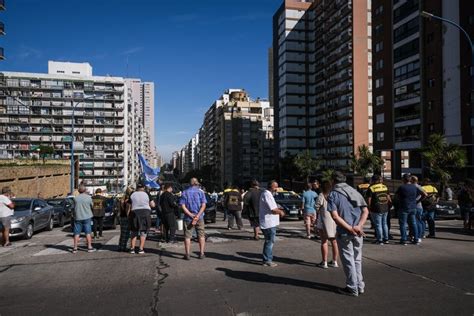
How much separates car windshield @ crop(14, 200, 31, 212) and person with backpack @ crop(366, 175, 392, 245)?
1206cm

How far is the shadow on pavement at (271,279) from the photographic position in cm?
665

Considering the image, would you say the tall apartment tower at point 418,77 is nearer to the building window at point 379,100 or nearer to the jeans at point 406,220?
the building window at point 379,100

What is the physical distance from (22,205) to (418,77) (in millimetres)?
47610

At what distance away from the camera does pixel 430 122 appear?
48.1 metres

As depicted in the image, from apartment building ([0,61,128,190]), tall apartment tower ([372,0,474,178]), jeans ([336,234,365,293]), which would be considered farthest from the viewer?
apartment building ([0,61,128,190])

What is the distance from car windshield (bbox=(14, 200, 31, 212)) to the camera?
14950 millimetres

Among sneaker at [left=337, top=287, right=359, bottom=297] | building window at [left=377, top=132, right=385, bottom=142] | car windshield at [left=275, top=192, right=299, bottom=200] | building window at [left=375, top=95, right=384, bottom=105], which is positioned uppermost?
building window at [left=375, top=95, right=384, bottom=105]

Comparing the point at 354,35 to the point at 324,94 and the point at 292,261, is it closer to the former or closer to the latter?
the point at 324,94

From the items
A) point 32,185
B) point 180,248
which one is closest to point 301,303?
point 180,248

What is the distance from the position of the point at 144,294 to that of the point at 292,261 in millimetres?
3489

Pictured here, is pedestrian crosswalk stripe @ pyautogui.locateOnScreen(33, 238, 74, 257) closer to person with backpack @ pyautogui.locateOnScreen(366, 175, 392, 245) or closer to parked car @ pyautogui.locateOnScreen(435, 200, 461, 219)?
person with backpack @ pyautogui.locateOnScreen(366, 175, 392, 245)

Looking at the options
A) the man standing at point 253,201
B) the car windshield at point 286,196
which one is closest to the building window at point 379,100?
the car windshield at point 286,196

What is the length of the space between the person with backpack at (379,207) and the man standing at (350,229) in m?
4.67

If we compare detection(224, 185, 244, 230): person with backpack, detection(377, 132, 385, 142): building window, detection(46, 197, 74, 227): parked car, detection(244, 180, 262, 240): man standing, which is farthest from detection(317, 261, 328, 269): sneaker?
detection(377, 132, 385, 142): building window
